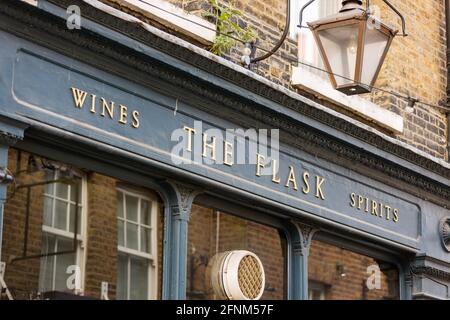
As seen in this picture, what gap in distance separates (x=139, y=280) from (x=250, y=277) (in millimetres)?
1215

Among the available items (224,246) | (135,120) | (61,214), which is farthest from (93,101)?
(224,246)

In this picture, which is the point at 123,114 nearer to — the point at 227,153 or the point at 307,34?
the point at 227,153

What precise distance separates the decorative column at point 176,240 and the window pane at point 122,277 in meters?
0.40

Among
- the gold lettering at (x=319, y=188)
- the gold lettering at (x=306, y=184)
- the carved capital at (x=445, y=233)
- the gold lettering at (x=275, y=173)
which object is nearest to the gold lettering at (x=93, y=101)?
the gold lettering at (x=275, y=173)

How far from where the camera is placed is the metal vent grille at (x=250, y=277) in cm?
949

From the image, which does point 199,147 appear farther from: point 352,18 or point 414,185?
point 414,185

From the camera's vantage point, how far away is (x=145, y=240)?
8906 millimetres

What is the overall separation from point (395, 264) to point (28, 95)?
511 centimetres

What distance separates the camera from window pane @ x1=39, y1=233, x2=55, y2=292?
792cm

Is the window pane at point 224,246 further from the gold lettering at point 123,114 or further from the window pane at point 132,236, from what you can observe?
the gold lettering at point 123,114

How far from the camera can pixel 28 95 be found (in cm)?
777

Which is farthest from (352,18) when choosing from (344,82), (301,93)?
(301,93)
